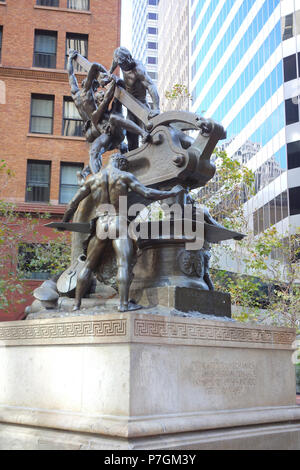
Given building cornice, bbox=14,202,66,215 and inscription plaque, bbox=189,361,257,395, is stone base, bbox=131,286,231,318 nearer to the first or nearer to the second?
inscription plaque, bbox=189,361,257,395

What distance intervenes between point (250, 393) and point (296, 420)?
98 cm

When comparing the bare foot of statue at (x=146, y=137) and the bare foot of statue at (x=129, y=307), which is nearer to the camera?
the bare foot of statue at (x=129, y=307)

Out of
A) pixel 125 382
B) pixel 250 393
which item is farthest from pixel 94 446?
pixel 250 393

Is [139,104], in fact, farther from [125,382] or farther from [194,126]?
[125,382]

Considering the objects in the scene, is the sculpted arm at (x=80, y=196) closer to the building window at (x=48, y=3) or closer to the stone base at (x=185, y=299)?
the stone base at (x=185, y=299)

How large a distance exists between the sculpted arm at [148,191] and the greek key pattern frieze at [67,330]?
2.23 m

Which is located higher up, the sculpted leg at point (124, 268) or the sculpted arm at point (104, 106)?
the sculpted arm at point (104, 106)

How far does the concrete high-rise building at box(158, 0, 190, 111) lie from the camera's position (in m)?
81.2

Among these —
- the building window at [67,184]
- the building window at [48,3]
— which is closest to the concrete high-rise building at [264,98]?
the building window at [67,184]

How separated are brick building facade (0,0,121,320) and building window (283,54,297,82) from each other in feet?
51.9


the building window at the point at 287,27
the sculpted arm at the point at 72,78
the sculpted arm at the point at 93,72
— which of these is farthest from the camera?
the building window at the point at 287,27

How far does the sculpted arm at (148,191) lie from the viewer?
26.0 feet

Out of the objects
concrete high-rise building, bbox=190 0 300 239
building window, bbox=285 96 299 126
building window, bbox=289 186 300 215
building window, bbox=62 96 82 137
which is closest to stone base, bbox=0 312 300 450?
building window, bbox=62 96 82 137
